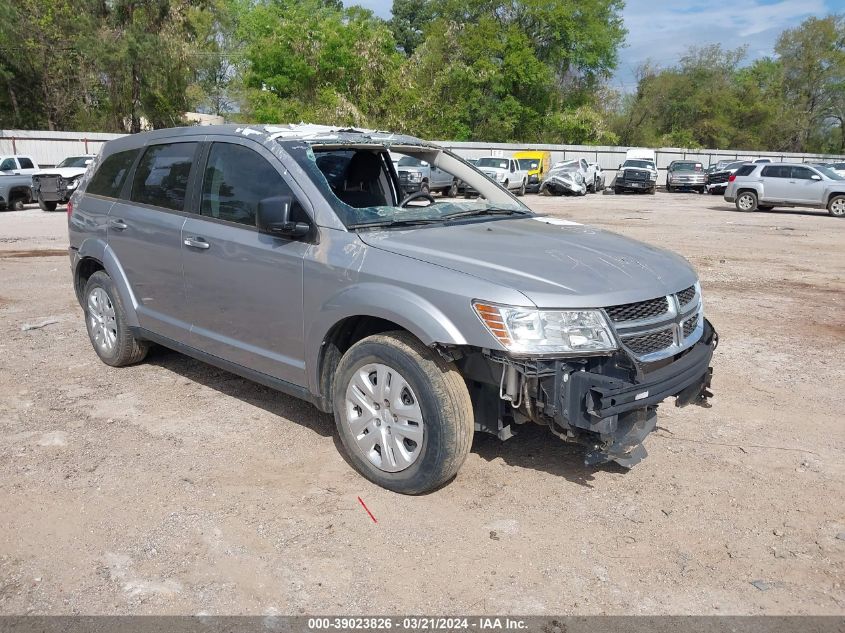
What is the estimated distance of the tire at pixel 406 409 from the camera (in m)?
3.40

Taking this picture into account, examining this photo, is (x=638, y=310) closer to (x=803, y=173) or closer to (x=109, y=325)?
(x=109, y=325)

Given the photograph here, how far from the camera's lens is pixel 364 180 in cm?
498

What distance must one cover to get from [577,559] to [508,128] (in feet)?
166

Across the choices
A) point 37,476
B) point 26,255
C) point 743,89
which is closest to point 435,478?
point 37,476

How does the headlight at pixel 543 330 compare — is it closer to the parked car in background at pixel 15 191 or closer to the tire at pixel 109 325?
the tire at pixel 109 325

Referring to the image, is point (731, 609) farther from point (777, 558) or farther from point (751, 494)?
point (751, 494)

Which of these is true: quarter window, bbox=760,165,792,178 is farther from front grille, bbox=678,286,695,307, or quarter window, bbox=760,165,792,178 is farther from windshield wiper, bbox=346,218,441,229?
windshield wiper, bbox=346,218,441,229

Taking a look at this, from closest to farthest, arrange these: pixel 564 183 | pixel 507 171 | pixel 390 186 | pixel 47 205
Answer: pixel 390 186
pixel 47 205
pixel 507 171
pixel 564 183

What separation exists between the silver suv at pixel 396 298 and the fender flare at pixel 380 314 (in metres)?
0.01

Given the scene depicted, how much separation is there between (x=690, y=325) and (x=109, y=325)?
14.1 ft

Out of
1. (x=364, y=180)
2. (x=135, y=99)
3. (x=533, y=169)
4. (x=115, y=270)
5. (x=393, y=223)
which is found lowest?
(x=115, y=270)

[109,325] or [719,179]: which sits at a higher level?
[719,179]

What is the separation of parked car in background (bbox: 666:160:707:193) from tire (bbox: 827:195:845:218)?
1591 cm

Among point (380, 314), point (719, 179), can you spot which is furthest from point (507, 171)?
point (380, 314)
